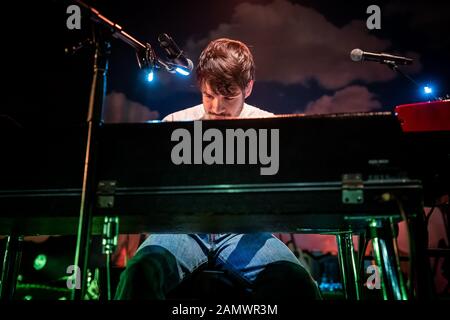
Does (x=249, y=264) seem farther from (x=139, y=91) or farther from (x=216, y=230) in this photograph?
(x=139, y=91)

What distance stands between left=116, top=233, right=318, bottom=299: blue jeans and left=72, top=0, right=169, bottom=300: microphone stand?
266 millimetres

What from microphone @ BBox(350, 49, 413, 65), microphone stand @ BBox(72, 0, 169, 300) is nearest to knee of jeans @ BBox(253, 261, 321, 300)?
microphone stand @ BBox(72, 0, 169, 300)

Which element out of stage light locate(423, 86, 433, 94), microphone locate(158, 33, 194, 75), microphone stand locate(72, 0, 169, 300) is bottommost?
microphone stand locate(72, 0, 169, 300)

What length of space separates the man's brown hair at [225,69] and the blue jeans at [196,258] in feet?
3.26

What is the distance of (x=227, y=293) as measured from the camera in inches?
69.9

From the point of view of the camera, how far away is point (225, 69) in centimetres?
235

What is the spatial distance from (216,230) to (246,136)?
0.45 m

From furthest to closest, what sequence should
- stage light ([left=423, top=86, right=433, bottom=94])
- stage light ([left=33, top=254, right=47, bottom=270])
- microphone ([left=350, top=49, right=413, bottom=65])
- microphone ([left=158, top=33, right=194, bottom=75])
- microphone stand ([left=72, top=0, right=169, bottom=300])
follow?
stage light ([left=33, top=254, right=47, bottom=270]), stage light ([left=423, top=86, right=433, bottom=94]), microphone ([left=350, top=49, right=413, bottom=65]), microphone ([left=158, top=33, right=194, bottom=75]), microphone stand ([left=72, top=0, right=169, bottom=300])

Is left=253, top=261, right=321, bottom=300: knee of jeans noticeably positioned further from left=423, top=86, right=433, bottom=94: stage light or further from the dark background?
the dark background

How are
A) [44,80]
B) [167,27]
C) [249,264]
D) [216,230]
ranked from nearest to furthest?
[216,230]
[249,264]
[44,80]
[167,27]

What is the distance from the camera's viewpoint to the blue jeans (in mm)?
1487

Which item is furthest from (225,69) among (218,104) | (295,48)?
(295,48)

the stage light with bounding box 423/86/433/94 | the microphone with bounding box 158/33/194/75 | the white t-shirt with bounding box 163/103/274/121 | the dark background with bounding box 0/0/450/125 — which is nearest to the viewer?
the microphone with bounding box 158/33/194/75
